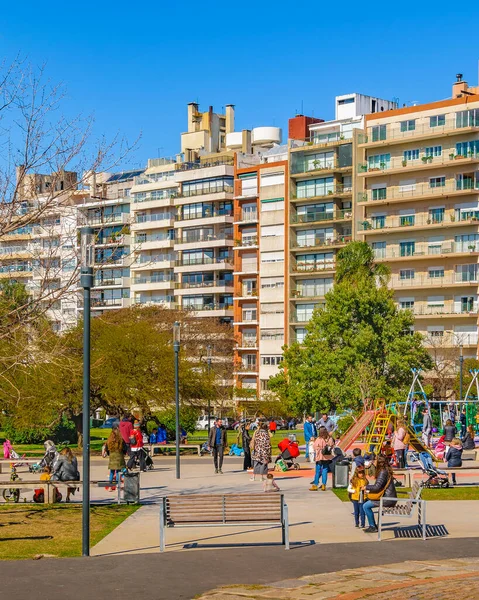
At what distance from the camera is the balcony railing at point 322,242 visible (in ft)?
305

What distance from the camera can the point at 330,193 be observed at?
94.1 m

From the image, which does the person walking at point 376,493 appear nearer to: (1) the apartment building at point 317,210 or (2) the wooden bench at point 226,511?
(2) the wooden bench at point 226,511

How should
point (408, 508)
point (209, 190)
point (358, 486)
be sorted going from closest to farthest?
point (408, 508) < point (358, 486) < point (209, 190)

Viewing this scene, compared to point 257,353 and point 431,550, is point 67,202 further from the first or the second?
point 257,353

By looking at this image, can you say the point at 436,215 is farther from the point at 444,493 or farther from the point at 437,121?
the point at 444,493

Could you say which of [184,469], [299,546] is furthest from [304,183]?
[299,546]

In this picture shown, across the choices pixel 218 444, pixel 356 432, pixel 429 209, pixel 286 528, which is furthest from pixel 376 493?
pixel 429 209

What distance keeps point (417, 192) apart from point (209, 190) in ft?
85.7

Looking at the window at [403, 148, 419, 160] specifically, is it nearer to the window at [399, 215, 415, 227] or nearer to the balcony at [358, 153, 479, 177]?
the balcony at [358, 153, 479, 177]

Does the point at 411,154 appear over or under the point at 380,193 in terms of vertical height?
over

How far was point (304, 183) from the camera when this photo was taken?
316ft

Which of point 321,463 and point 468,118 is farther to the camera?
point 468,118

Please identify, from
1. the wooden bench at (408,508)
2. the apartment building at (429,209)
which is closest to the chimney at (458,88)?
the apartment building at (429,209)

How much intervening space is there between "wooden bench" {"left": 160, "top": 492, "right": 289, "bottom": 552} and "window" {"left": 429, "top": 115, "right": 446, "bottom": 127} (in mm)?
71347
